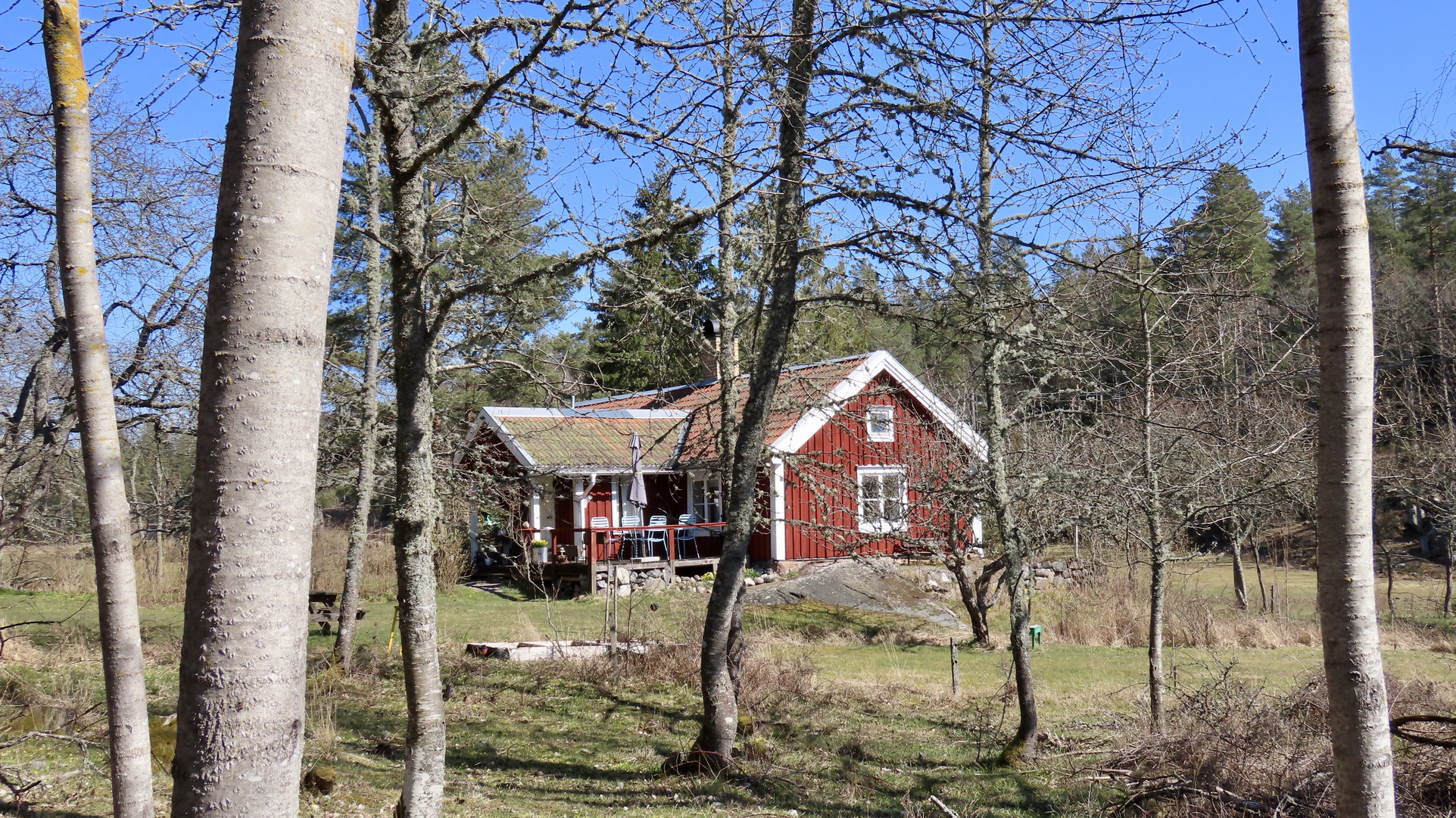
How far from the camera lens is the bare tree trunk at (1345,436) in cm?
320

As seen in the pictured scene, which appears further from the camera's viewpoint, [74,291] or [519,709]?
[519,709]

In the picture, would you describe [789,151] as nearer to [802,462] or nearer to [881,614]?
[802,462]

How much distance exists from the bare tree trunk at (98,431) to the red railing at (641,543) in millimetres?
18311

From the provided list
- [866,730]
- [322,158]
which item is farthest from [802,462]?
[322,158]

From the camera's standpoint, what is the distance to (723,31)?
6004mm

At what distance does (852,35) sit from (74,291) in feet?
15.2

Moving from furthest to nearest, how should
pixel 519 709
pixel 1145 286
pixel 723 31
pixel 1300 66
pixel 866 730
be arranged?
pixel 519 709
pixel 866 730
pixel 723 31
pixel 1145 286
pixel 1300 66

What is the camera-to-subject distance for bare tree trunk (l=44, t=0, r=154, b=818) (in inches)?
139

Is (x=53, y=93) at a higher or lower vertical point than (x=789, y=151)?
lower

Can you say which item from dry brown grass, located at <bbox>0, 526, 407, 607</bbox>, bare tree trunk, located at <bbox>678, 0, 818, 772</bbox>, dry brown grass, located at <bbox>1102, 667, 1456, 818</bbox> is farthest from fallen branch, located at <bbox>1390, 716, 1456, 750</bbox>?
dry brown grass, located at <bbox>0, 526, 407, 607</bbox>

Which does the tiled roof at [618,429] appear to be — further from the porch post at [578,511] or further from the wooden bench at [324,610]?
the wooden bench at [324,610]

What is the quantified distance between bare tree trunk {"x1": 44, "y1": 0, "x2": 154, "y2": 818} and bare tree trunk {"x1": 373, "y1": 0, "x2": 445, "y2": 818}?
183cm

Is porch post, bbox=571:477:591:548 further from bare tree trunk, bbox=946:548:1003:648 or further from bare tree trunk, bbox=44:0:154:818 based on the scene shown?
bare tree trunk, bbox=44:0:154:818

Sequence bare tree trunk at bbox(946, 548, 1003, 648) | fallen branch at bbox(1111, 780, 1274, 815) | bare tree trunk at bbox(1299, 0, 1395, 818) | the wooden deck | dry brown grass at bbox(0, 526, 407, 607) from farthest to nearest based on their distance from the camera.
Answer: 1. the wooden deck
2. dry brown grass at bbox(0, 526, 407, 607)
3. bare tree trunk at bbox(946, 548, 1003, 648)
4. fallen branch at bbox(1111, 780, 1274, 815)
5. bare tree trunk at bbox(1299, 0, 1395, 818)
